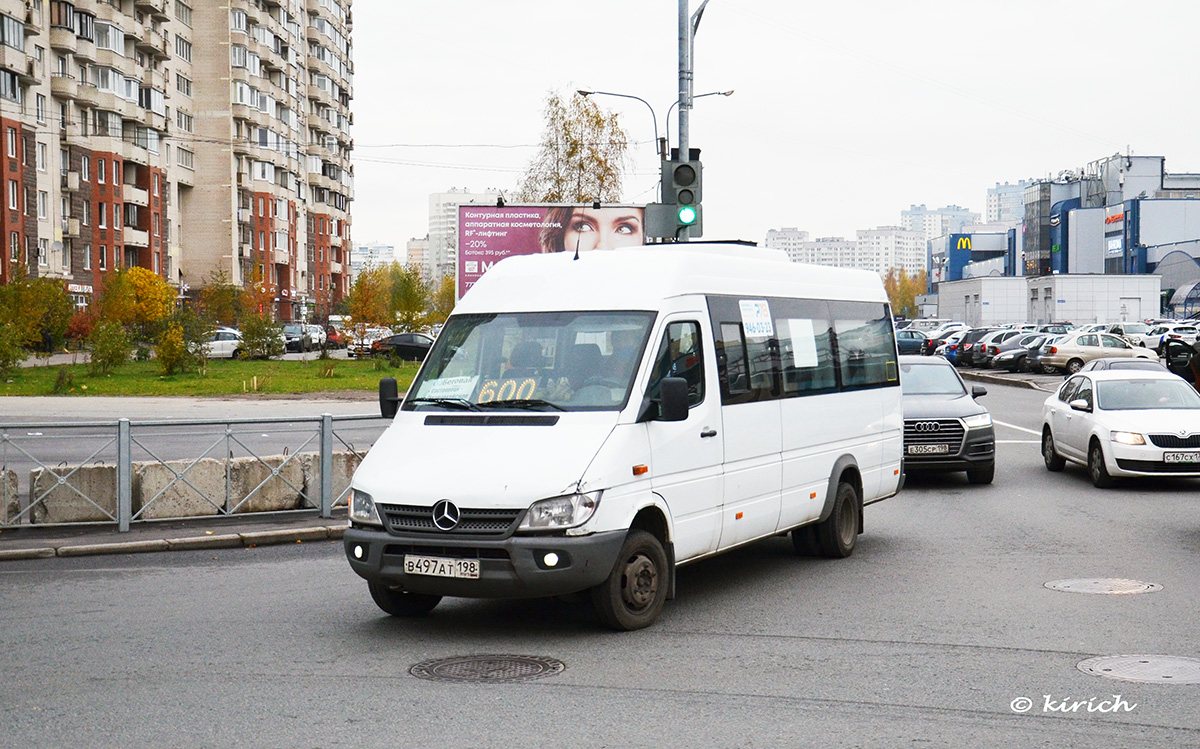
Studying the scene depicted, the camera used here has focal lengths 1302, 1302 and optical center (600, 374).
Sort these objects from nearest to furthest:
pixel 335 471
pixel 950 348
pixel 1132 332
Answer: pixel 335 471
pixel 1132 332
pixel 950 348

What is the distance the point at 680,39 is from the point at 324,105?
327ft

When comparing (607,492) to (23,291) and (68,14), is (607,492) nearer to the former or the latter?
(23,291)

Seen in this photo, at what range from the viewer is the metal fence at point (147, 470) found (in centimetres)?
1193

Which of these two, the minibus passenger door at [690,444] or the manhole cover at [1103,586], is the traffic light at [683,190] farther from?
the manhole cover at [1103,586]

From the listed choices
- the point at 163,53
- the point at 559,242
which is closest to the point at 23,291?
the point at 559,242

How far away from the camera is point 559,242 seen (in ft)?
84.8

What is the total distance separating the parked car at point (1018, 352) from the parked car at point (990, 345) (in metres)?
1.18

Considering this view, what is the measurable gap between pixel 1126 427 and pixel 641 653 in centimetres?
1044

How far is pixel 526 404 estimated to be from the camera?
794cm

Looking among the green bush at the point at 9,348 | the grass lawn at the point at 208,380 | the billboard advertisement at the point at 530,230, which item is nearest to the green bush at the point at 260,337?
the grass lawn at the point at 208,380

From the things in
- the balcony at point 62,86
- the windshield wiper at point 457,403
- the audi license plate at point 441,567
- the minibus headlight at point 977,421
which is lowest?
the audi license plate at point 441,567

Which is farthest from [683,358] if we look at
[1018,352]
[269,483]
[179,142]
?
[179,142]

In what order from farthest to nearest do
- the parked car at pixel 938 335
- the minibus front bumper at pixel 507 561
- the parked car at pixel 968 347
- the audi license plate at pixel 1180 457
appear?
the parked car at pixel 938 335, the parked car at pixel 968 347, the audi license plate at pixel 1180 457, the minibus front bumper at pixel 507 561

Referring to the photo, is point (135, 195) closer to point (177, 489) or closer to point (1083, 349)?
point (1083, 349)
